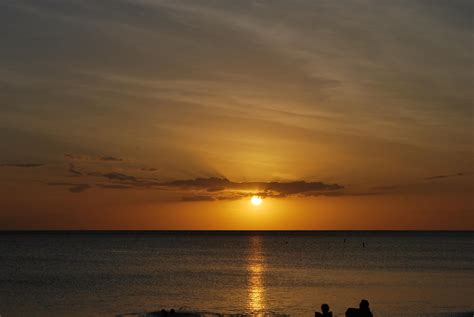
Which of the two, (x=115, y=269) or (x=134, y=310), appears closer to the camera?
(x=134, y=310)

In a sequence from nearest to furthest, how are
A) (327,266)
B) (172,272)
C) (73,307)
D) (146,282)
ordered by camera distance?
(73,307), (146,282), (172,272), (327,266)

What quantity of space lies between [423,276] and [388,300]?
28.9 m

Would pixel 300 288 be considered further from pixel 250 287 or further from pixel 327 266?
pixel 327 266

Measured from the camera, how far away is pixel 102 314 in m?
53.3

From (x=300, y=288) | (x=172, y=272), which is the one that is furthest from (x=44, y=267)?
(x=300, y=288)

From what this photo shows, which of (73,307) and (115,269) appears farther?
(115,269)

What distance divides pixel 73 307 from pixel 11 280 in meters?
30.3

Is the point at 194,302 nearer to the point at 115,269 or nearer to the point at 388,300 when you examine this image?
the point at 388,300

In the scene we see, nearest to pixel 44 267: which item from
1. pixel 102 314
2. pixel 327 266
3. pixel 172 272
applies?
pixel 172 272

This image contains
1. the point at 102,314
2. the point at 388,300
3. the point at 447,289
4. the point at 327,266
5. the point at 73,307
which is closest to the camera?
the point at 102,314

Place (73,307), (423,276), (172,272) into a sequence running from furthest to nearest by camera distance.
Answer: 1. (172,272)
2. (423,276)
3. (73,307)

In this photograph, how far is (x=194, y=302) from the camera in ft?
202

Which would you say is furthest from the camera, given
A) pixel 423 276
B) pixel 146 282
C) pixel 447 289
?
pixel 423 276

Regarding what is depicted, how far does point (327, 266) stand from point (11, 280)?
49.7m
